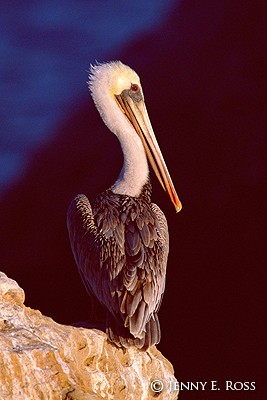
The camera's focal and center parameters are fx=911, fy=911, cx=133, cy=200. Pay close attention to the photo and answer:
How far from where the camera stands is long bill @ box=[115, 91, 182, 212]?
689 cm

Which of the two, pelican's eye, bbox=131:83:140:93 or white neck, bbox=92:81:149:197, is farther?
pelican's eye, bbox=131:83:140:93

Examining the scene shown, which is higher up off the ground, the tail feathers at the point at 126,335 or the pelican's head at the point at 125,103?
the pelican's head at the point at 125,103

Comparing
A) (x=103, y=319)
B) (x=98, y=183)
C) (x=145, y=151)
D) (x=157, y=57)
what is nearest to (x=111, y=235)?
(x=103, y=319)

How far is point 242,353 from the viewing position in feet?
45.9

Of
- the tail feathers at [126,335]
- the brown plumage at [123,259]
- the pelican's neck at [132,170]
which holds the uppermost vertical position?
the pelican's neck at [132,170]

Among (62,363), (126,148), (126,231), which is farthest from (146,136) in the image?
(62,363)

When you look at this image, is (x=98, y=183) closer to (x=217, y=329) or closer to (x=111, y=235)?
(x=217, y=329)

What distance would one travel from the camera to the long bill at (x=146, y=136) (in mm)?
6893

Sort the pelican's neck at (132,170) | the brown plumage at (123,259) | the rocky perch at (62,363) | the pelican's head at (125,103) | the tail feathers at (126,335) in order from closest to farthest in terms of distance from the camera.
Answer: the rocky perch at (62,363), the tail feathers at (126,335), the brown plumage at (123,259), the pelican's neck at (132,170), the pelican's head at (125,103)

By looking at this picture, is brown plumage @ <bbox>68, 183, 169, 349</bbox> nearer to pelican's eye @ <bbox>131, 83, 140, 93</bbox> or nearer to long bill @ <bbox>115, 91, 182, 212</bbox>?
long bill @ <bbox>115, 91, 182, 212</bbox>

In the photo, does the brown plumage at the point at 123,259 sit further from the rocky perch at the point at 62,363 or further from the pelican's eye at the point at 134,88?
the pelican's eye at the point at 134,88

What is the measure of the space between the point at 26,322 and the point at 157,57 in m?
11.3

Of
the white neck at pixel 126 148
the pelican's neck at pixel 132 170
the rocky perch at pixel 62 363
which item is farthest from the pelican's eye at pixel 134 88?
the rocky perch at pixel 62 363

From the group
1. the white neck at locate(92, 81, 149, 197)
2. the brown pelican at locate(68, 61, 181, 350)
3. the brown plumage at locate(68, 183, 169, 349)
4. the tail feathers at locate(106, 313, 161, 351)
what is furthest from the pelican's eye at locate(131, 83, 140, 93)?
the tail feathers at locate(106, 313, 161, 351)
